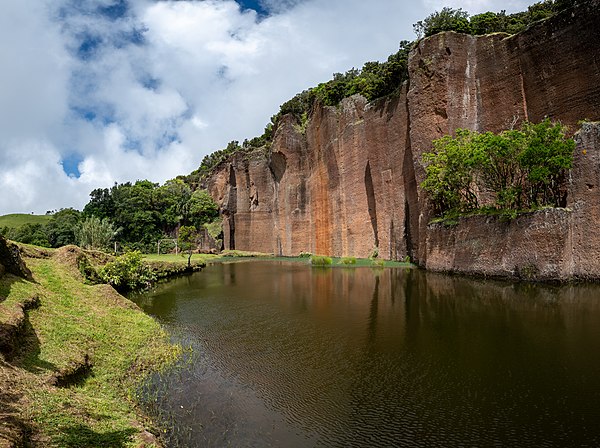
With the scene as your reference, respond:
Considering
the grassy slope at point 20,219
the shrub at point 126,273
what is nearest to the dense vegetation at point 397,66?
the shrub at point 126,273

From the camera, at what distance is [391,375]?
7508 millimetres

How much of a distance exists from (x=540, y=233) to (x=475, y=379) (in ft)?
46.0

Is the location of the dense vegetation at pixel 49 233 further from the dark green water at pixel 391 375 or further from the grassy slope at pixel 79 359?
the dark green water at pixel 391 375

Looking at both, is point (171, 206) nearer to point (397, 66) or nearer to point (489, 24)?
point (397, 66)

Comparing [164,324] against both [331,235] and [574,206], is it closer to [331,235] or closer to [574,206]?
[574,206]

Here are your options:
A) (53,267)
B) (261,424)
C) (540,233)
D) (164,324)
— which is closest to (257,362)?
→ (261,424)

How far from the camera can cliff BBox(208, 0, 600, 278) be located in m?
18.6

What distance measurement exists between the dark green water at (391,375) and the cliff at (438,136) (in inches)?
218

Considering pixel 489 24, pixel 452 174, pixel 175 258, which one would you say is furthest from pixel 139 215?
pixel 489 24

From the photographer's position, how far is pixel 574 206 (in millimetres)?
18609

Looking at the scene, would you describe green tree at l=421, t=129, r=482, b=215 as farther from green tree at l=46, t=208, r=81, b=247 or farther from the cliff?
green tree at l=46, t=208, r=81, b=247

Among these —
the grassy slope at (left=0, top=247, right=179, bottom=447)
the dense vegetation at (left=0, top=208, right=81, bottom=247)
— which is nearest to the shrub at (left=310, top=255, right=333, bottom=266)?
the grassy slope at (left=0, top=247, right=179, bottom=447)

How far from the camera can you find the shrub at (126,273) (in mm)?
19469

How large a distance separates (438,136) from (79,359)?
27.9 metres
